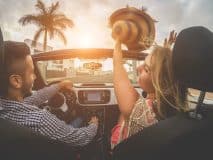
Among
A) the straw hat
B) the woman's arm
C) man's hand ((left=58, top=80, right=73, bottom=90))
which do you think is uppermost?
the straw hat

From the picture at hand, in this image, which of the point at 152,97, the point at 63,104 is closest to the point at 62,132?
the point at 152,97

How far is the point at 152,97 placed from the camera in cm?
297

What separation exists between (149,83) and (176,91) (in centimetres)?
47

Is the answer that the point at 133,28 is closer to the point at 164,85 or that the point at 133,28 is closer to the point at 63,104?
the point at 164,85

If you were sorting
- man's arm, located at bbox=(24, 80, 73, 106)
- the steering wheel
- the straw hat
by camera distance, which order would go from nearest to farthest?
the straw hat, man's arm, located at bbox=(24, 80, 73, 106), the steering wheel

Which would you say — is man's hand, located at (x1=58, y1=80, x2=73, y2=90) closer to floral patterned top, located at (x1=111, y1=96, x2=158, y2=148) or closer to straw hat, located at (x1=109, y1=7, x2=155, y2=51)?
floral patterned top, located at (x1=111, y1=96, x2=158, y2=148)

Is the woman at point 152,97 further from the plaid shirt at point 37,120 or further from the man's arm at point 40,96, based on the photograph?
the man's arm at point 40,96

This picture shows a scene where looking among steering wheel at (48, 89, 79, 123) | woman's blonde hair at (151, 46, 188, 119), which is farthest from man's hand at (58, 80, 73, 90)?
woman's blonde hair at (151, 46, 188, 119)

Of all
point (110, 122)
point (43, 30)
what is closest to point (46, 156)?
point (110, 122)

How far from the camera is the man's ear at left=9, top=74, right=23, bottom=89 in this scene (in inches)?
101

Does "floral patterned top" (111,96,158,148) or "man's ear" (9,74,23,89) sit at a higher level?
"man's ear" (9,74,23,89)

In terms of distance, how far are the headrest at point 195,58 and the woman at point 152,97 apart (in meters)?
0.40

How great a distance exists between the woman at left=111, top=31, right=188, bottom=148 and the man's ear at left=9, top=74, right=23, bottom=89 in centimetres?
71

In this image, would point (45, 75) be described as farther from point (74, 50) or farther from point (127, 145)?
point (127, 145)
